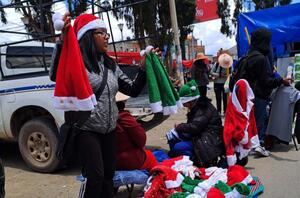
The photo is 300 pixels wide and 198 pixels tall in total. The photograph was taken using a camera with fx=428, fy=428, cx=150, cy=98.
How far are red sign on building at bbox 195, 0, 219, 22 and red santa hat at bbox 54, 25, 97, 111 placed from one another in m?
23.6

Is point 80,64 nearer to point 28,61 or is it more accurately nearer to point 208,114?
point 208,114

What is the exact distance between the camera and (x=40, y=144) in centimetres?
584

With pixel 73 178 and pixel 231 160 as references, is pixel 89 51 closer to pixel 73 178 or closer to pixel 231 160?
pixel 231 160

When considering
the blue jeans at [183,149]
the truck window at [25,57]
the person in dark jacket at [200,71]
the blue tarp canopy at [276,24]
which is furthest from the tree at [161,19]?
the blue jeans at [183,149]

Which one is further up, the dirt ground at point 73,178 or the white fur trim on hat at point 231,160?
the white fur trim on hat at point 231,160

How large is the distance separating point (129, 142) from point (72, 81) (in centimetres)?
150

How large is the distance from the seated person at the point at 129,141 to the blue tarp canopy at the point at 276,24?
17.9 ft

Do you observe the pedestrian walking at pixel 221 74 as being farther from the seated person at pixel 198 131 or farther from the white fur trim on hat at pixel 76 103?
the white fur trim on hat at pixel 76 103

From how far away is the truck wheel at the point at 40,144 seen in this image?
18.6 feet

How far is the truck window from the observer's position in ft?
22.2

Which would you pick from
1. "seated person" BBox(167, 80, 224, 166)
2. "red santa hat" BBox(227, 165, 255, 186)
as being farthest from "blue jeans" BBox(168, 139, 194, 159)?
"red santa hat" BBox(227, 165, 255, 186)

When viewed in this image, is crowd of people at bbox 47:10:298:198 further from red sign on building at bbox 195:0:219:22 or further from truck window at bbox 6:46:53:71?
red sign on building at bbox 195:0:219:22

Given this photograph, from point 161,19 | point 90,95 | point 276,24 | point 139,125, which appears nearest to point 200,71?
point 276,24

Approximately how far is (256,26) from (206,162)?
4.98m
